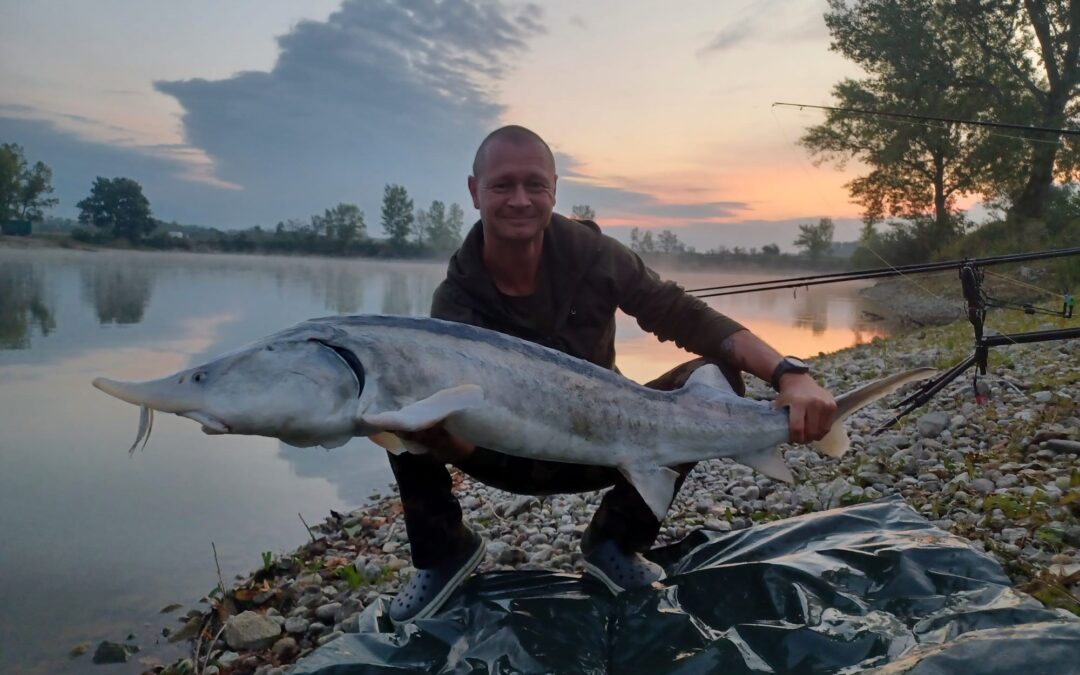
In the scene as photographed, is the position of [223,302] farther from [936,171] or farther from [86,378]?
[936,171]

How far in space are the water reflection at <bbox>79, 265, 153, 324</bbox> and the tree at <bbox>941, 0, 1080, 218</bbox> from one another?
2449 cm

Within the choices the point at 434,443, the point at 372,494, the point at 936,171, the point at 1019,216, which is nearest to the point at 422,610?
the point at 434,443

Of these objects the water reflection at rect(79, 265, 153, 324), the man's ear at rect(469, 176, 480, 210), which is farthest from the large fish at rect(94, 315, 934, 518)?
the water reflection at rect(79, 265, 153, 324)

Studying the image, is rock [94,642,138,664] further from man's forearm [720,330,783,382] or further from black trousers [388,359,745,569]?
man's forearm [720,330,783,382]

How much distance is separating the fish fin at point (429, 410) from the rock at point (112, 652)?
2099mm

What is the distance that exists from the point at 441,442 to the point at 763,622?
1.22 m

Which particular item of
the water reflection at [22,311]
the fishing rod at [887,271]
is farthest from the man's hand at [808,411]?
the water reflection at [22,311]

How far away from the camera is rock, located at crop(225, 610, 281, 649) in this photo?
121 inches

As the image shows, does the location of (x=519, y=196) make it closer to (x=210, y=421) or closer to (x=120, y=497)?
(x=210, y=421)

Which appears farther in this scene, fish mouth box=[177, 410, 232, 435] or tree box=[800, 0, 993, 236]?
tree box=[800, 0, 993, 236]

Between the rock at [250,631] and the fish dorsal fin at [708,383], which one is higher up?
the fish dorsal fin at [708,383]

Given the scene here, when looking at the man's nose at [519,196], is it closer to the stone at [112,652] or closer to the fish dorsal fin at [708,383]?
the fish dorsal fin at [708,383]

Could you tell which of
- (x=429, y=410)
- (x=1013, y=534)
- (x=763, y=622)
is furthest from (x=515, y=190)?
(x=1013, y=534)

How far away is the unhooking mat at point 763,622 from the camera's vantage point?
2.09m
